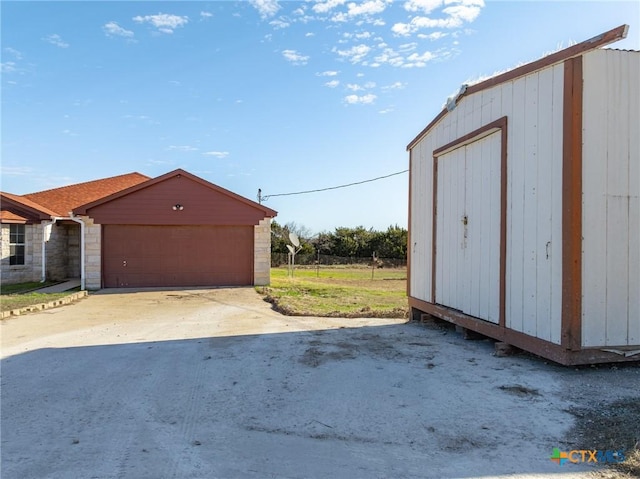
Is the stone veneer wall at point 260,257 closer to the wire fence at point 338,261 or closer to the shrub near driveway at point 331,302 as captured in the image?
the shrub near driveway at point 331,302

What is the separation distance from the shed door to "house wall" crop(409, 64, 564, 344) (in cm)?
36

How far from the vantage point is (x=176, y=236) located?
17.1 m

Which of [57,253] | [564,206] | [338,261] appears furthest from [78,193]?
[564,206]

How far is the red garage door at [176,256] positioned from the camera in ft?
55.0

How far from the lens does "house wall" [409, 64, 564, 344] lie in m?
5.11

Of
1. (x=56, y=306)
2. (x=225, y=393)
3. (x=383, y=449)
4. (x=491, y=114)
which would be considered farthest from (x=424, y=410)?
(x=56, y=306)

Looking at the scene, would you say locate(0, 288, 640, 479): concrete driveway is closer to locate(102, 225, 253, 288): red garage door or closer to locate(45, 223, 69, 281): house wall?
locate(102, 225, 253, 288): red garage door

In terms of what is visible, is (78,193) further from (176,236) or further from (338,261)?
(338,261)

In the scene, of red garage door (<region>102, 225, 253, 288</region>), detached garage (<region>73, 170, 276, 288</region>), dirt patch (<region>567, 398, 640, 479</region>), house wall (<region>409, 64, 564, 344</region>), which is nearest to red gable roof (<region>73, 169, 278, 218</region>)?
detached garage (<region>73, 170, 276, 288</region>)

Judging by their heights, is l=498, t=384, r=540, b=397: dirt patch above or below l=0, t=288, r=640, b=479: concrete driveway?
above

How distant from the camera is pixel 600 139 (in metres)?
4.96

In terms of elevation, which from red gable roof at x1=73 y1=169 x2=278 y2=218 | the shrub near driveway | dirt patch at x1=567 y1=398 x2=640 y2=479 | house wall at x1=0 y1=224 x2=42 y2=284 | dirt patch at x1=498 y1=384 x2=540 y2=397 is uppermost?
red gable roof at x1=73 y1=169 x2=278 y2=218

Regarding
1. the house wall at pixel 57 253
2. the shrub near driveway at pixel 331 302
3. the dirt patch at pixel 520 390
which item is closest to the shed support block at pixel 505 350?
the dirt patch at pixel 520 390

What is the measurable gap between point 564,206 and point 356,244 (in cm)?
3179
